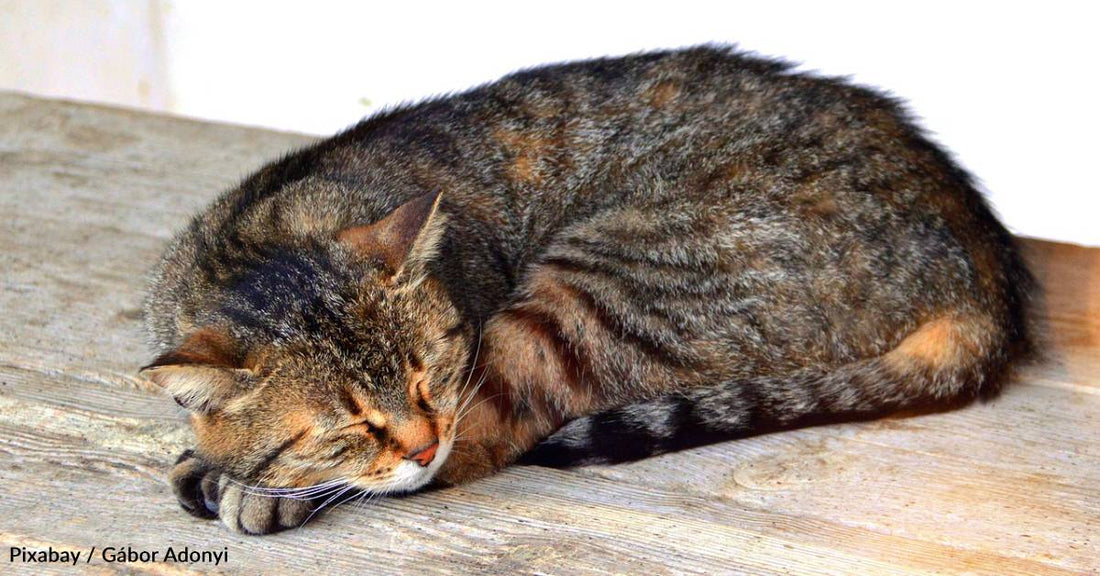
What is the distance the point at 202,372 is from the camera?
2.21 metres

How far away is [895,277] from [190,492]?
1795 mm

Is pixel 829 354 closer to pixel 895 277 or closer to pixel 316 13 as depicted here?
pixel 895 277

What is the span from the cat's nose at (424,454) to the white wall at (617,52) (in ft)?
9.06

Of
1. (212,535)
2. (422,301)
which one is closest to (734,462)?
(422,301)

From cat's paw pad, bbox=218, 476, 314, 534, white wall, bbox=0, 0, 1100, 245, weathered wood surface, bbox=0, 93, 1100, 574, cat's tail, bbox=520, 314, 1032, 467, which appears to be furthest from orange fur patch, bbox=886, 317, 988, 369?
white wall, bbox=0, 0, 1100, 245

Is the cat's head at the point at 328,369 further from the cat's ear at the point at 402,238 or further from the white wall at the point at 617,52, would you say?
the white wall at the point at 617,52

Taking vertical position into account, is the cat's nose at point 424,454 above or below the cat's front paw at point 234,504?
above

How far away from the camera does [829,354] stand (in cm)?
282

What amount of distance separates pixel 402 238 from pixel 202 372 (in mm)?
546

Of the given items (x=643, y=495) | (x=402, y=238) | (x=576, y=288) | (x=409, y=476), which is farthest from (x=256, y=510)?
(x=576, y=288)

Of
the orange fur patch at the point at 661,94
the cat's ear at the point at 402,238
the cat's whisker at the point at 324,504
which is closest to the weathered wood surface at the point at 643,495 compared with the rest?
the cat's whisker at the point at 324,504

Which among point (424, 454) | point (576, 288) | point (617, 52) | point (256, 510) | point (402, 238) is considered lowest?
point (256, 510)

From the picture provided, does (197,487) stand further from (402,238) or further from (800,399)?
(800,399)

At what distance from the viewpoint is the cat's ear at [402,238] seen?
2500 millimetres
